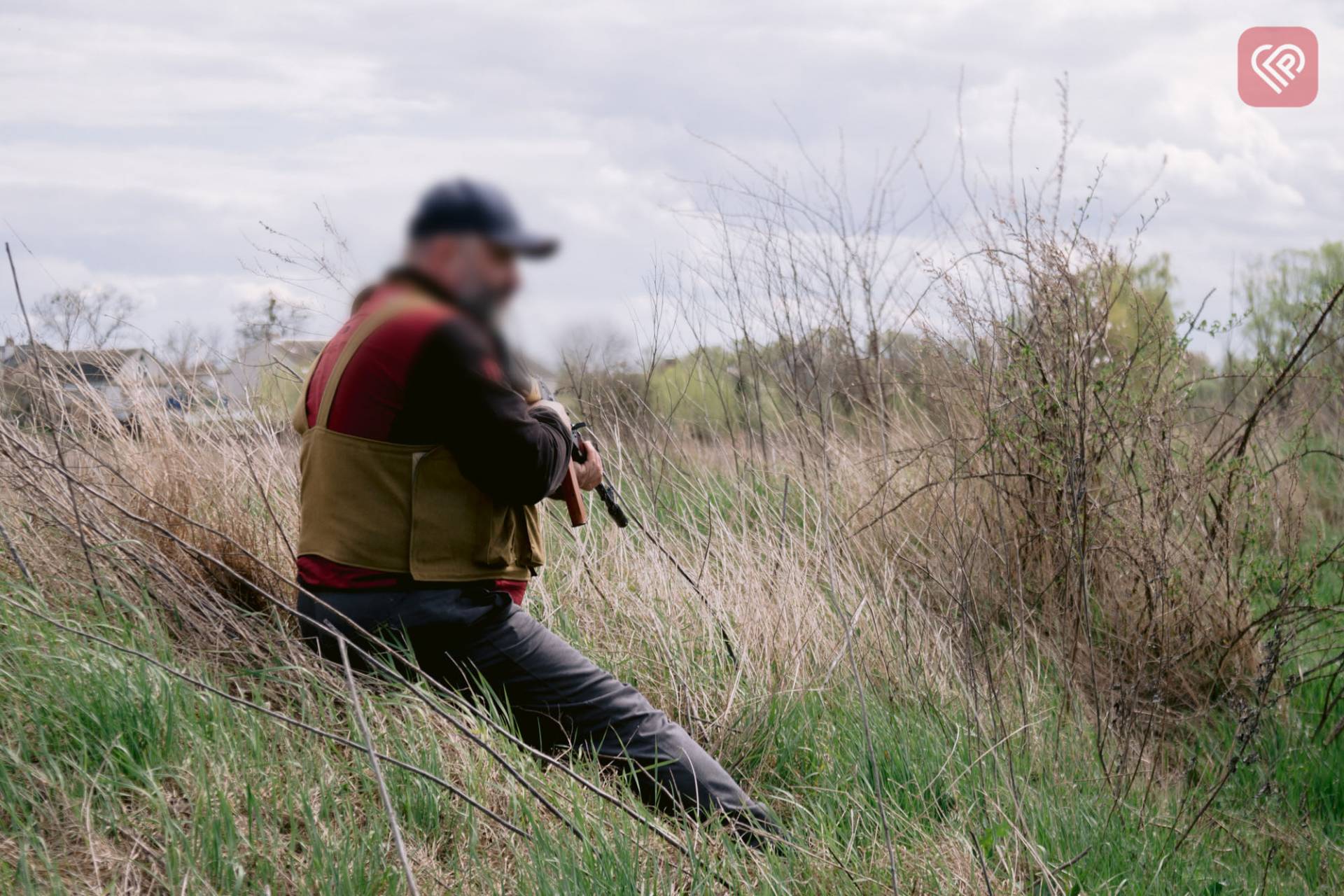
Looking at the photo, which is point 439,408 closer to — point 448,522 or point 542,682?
point 448,522

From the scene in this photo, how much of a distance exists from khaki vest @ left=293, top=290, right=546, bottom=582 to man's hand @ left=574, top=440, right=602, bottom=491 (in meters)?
0.40

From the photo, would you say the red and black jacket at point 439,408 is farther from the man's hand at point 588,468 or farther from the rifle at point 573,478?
the man's hand at point 588,468

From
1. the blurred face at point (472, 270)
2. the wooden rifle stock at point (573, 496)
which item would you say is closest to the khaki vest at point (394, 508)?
the wooden rifle stock at point (573, 496)

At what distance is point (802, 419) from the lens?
5.51 meters

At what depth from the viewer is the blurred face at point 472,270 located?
2154mm

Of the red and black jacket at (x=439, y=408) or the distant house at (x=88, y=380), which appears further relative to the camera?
the distant house at (x=88, y=380)

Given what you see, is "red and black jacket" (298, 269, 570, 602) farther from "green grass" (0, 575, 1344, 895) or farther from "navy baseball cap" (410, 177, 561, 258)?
"green grass" (0, 575, 1344, 895)

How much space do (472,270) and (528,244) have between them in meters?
0.14

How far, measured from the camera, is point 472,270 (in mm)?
2152

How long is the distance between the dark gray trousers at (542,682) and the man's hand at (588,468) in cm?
44

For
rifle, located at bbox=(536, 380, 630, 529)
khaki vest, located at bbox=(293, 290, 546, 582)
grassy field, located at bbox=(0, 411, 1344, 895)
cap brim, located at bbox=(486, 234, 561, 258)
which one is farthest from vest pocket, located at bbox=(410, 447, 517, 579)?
cap brim, located at bbox=(486, 234, 561, 258)

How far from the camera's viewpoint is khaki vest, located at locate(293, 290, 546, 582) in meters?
2.47

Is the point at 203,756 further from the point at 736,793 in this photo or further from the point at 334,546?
the point at 736,793

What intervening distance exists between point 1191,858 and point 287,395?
3.84 meters
